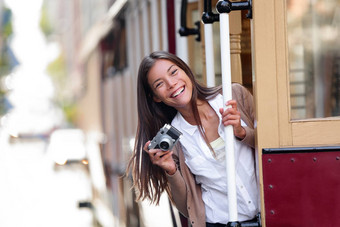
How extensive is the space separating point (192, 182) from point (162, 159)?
219 mm

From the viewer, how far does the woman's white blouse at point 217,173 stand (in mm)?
3350

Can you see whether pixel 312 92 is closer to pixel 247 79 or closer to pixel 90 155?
pixel 247 79

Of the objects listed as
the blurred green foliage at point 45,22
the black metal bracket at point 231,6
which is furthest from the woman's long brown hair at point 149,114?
the blurred green foliage at point 45,22

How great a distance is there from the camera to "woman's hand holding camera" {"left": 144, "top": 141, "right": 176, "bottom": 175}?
10.8 ft

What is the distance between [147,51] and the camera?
7.80 m

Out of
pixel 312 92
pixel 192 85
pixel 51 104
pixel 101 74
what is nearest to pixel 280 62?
pixel 312 92

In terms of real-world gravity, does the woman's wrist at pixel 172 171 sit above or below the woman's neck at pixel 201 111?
below

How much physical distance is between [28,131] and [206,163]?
3986cm

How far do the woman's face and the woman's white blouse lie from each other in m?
0.13

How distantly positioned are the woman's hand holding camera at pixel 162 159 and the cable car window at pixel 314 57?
0.54 meters

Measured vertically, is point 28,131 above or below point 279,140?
below

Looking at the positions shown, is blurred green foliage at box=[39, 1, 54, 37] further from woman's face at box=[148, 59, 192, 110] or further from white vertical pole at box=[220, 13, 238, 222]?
white vertical pole at box=[220, 13, 238, 222]

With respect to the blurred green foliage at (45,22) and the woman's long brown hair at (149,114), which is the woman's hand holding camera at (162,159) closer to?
the woman's long brown hair at (149,114)

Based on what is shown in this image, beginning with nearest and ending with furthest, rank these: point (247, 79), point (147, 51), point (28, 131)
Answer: point (247, 79)
point (147, 51)
point (28, 131)
